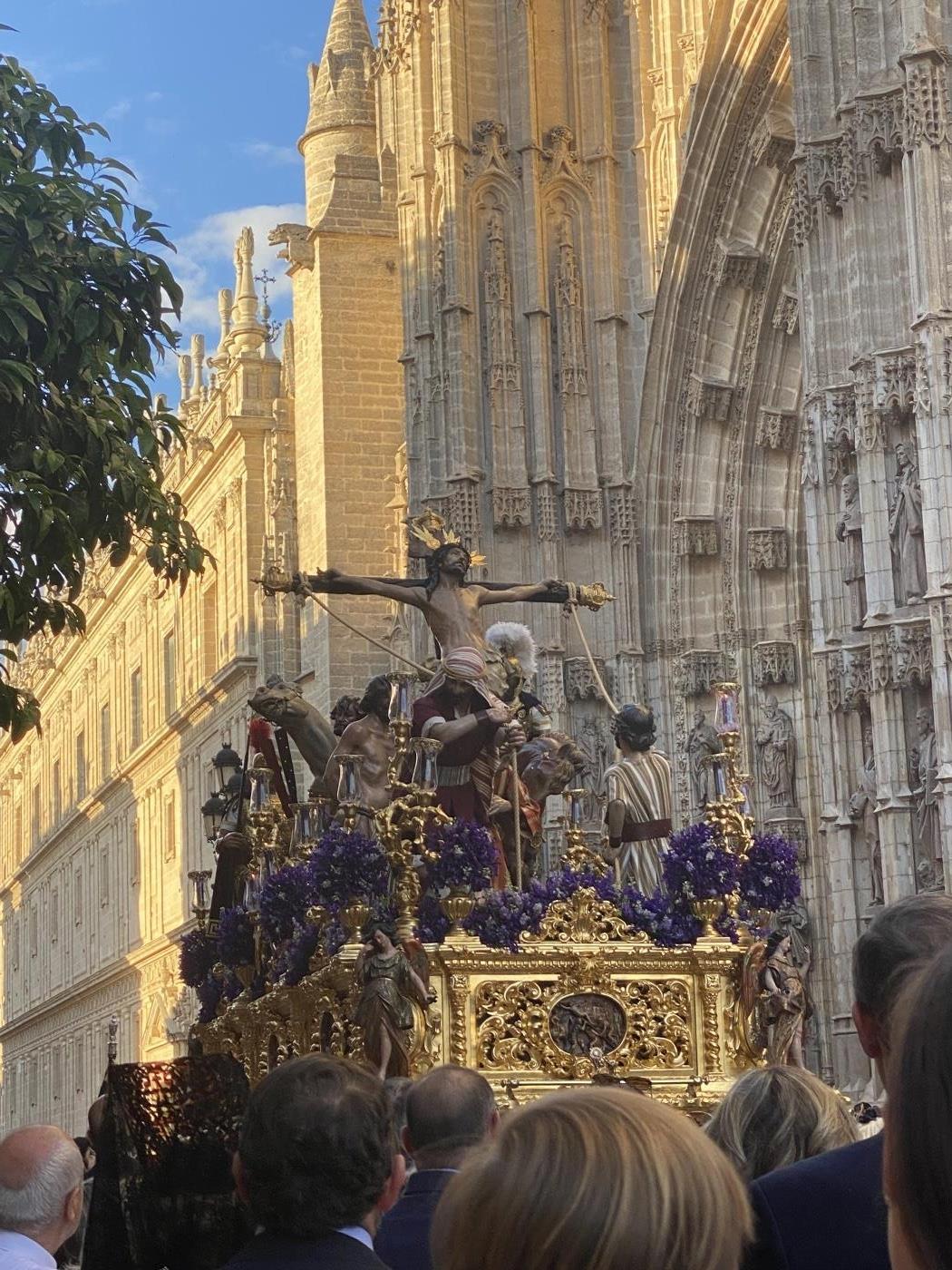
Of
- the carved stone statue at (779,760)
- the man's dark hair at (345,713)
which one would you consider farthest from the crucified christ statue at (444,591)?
the carved stone statue at (779,760)

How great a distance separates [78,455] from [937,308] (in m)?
8.47

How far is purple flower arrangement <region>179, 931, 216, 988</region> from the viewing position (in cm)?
1475

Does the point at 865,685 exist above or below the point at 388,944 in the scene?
above

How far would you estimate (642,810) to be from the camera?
1257 cm

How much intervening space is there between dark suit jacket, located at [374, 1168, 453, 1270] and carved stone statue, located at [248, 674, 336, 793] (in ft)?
28.5

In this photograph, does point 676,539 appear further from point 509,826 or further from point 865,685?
point 509,826

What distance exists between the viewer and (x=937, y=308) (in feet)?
57.5

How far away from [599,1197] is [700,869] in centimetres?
923

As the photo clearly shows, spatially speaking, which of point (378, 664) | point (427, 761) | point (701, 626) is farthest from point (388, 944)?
point (378, 664)

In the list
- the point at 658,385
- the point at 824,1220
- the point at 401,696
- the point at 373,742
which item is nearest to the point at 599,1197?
the point at 824,1220

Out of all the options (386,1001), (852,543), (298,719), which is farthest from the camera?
(852,543)

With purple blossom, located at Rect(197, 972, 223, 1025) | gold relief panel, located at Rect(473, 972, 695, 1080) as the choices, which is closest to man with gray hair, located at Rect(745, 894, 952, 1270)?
A: gold relief panel, located at Rect(473, 972, 695, 1080)

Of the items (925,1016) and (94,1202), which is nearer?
(925,1016)

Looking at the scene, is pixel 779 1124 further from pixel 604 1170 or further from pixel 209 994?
pixel 209 994
